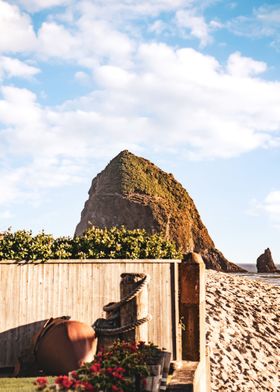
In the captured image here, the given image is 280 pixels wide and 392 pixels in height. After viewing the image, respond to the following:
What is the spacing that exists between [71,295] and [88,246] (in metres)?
1.69

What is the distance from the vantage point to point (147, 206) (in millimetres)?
148625

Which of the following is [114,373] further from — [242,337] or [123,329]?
[242,337]

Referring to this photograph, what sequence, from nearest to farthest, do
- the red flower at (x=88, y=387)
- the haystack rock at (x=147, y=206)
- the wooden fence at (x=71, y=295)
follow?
the red flower at (x=88, y=387)
the wooden fence at (x=71, y=295)
the haystack rock at (x=147, y=206)

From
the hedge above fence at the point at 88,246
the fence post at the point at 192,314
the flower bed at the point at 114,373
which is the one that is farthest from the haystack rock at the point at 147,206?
the flower bed at the point at 114,373

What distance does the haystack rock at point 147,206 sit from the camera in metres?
141

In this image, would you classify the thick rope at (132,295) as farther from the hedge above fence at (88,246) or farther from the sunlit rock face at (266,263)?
the sunlit rock face at (266,263)

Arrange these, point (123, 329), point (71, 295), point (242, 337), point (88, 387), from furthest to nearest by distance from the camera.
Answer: point (242, 337) → point (71, 295) → point (123, 329) → point (88, 387)

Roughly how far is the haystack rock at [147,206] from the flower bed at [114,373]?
125 metres

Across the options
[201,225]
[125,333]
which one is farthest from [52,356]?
[201,225]

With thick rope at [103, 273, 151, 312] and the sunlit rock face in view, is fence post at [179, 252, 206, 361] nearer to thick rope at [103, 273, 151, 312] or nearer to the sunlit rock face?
thick rope at [103, 273, 151, 312]

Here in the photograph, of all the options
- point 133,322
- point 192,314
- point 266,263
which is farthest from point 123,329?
point 266,263

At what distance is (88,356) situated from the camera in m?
11.4

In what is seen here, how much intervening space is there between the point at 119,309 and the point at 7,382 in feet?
8.11

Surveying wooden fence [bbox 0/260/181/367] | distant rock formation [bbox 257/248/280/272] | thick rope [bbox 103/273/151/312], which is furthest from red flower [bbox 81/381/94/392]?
distant rock formation [bbox 257/248/280/272]
